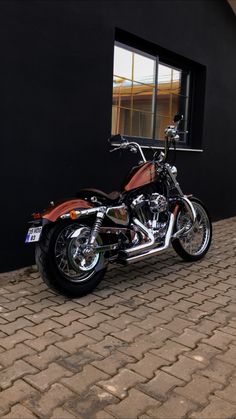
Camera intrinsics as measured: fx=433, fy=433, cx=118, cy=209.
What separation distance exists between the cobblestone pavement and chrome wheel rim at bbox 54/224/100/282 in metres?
0.20

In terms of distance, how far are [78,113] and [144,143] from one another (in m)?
1.49

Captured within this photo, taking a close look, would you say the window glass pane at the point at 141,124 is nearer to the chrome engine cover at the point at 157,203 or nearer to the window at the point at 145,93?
the window at the point at 145,93

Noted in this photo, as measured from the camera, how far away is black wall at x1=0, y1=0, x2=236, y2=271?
3738 millimetres

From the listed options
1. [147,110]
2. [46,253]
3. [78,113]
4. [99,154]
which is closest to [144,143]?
[147,110]

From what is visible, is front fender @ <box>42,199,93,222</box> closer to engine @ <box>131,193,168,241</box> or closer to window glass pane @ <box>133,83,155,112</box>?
engine @ <box>131,193,168,241</box>

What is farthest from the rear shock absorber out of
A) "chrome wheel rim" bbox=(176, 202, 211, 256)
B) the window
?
the window

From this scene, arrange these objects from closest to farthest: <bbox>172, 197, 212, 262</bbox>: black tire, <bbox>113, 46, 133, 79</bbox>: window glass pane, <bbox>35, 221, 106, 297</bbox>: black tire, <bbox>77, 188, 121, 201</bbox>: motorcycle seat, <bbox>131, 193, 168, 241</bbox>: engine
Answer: <bbox>35, 221, 106, 297</bbox>: black tire < <bbox>77, 188, 121, 201</bbox>: motorcycle seat < <bbox>131, 193, 168, 241</bbox>: engine < <bbox>172, 197, 212, 262</bbox>: black tire < <bbox>113, 46, 133, 79</bbox>: window glass pane

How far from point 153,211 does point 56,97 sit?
1413 millimetres

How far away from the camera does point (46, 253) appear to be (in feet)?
10.5

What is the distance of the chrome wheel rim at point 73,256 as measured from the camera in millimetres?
3327

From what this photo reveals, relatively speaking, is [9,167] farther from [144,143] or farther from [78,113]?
[144,143]

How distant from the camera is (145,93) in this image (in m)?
5.67

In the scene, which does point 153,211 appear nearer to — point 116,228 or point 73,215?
point 116,228

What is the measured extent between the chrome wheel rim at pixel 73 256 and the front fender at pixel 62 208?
138 millimetres
